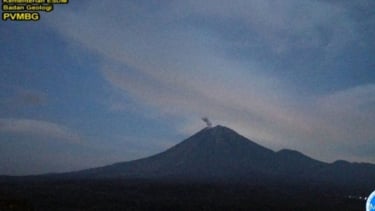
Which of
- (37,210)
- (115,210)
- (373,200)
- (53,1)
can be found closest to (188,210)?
(115,210)

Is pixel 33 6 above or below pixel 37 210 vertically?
above

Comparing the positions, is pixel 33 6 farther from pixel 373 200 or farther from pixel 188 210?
pixel 188 210

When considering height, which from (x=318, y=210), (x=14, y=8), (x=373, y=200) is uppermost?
(x=14, y=8)

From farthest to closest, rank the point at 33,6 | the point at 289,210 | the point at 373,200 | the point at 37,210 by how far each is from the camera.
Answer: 1. the point at 289,210
2. the point at 37,210
3. the point at 33,6
4. the point at 373,200

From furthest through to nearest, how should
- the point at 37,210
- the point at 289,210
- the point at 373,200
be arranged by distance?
the point at 289,210
the point at 37,210
the point at 373,200

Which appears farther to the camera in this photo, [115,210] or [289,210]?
[289,210]

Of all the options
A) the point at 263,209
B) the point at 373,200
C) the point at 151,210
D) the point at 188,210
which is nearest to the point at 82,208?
the point at 151,210

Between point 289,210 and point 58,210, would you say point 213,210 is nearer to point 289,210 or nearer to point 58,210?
point 289,210

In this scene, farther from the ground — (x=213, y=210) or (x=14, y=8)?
(x=14, y=8)

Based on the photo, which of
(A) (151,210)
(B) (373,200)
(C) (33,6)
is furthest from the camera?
(A) (151,210)
